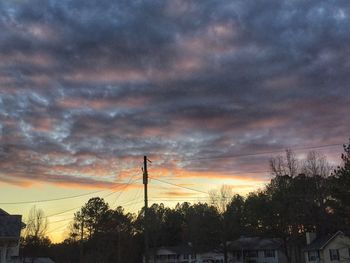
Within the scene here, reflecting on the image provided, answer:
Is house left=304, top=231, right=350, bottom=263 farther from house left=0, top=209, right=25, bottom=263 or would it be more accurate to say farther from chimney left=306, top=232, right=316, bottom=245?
house left=0, top=209, right=25, bottom=263

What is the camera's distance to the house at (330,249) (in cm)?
6262

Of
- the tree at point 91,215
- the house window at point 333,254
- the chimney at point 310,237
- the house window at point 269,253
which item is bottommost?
the house window at point 333,254

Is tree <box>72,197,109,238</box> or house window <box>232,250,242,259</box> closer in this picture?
house window <box>232,250,242,259</box>

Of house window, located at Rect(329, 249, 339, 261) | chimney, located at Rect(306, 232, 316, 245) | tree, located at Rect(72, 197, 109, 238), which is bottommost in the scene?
house window, located at Rect(329, 249, 339, 261)

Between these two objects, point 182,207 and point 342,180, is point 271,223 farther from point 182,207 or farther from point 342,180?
point 182,207

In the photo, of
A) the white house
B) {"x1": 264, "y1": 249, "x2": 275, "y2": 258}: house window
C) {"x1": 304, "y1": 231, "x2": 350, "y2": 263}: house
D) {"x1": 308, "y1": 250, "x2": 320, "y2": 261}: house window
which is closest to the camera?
{"x1": 304, "y1": 231, "x2": 350, "y2": 263}: house

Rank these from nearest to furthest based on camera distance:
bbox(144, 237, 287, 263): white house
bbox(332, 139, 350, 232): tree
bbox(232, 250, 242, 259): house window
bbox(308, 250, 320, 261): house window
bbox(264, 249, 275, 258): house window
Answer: bbox(332, 139, 350, 232): tree, bbox(308, 250, 320, 261): house window, bbox(144, 237, 287, 263): white house, bbox(264, 249, 275, 258): house window, bbox(232, 250, 242, 259): house window

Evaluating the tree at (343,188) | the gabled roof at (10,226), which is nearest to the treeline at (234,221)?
the tree at (343,188)

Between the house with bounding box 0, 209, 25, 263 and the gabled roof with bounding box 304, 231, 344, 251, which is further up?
the gabled roof with bounding box 304, 231, 344, 251

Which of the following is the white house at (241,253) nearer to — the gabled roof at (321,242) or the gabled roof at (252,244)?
the gabled roof at (252,244)

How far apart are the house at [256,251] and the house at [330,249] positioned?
14.9 meters

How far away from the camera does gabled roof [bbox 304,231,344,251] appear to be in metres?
64.3

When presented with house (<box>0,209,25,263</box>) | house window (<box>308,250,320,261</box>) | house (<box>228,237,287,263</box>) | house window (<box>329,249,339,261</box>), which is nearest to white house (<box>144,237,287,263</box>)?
house (<box>228,237,287,263</box>)

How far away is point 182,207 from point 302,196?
69.5 metres
